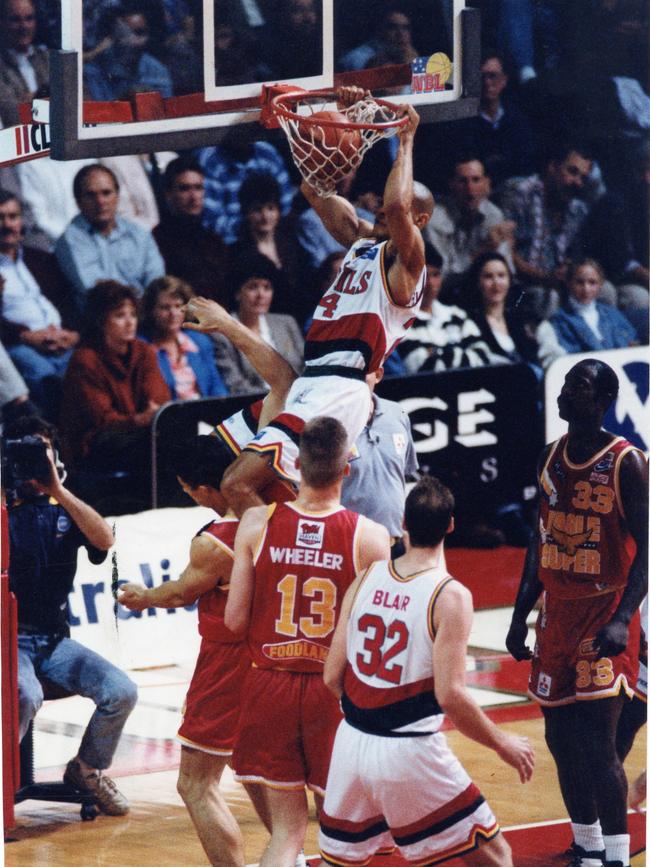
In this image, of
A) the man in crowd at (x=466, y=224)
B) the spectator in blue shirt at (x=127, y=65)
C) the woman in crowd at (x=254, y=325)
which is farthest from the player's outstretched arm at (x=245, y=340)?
the man in crowd at (x=466, y=224)

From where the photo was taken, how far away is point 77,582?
809 cm

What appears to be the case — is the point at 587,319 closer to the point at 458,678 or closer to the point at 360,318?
the point at 360,318

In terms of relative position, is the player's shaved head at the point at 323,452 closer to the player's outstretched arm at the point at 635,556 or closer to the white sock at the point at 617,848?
the player's outstretched arm at the point at 635,556

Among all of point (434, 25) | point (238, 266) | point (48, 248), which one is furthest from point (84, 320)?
point (434, 25)

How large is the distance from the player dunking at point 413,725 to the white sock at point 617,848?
4.13 feet

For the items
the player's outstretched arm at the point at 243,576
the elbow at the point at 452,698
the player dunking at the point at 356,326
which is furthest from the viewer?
the player dunking at the point at 356,326

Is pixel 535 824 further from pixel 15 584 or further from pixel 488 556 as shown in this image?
pixel 488 556

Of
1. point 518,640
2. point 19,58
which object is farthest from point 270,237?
point 518,640

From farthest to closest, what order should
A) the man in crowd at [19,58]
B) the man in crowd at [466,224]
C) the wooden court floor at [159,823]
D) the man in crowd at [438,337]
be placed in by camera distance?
the man in crowd at [466,224] → the man in crowd at [438,337] → the man in crowd at [19,58] → the wooden court floor at [159,823]

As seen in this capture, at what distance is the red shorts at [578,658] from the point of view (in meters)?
5.74

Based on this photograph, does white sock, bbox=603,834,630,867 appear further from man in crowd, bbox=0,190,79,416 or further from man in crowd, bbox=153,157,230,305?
man in crowd, bbox=153,157,230,305

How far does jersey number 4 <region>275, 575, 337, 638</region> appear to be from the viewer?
4.87 m

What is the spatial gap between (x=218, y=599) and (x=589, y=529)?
138cm

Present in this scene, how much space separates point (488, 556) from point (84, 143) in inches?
225
